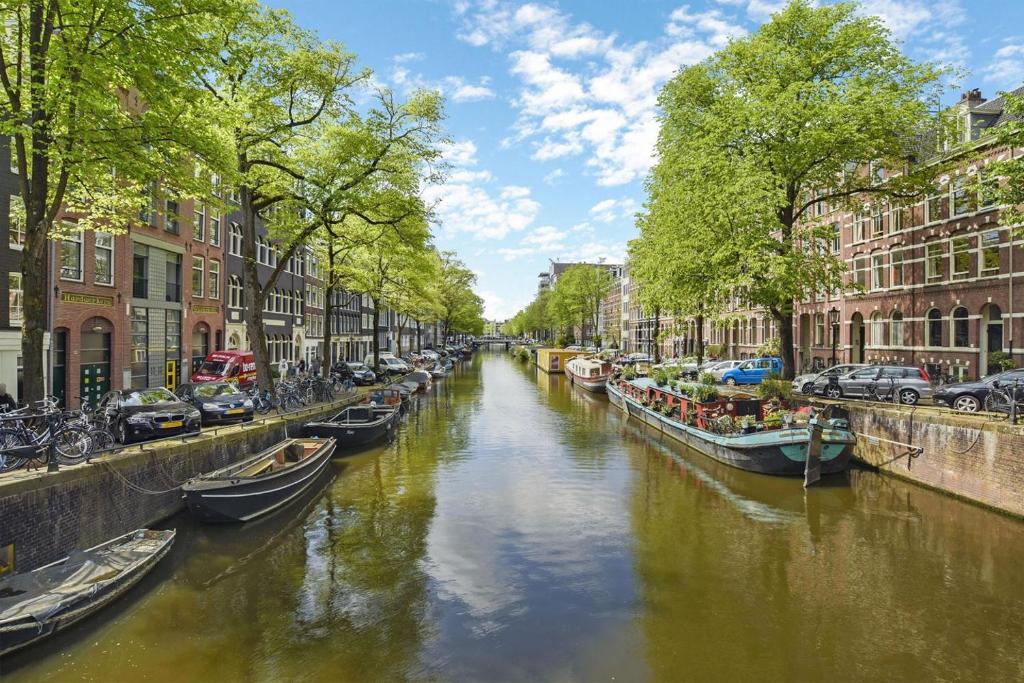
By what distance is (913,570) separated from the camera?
37.8ft

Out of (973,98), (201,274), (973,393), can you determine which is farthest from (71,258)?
(973,98)

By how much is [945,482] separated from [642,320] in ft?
240

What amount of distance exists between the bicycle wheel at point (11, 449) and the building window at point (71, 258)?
42.9 feet

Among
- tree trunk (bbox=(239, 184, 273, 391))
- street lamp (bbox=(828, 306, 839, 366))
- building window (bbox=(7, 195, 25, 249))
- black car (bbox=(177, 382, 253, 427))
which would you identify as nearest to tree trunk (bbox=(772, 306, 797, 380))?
street lamp (bbox=(828, 306, 839, 366))

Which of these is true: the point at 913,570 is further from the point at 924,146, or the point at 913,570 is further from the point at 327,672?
the point at 924,146

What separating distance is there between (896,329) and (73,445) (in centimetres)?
3953

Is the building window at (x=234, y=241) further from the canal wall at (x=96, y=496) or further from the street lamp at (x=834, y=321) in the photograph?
the street lamp at (x=834, y=321)

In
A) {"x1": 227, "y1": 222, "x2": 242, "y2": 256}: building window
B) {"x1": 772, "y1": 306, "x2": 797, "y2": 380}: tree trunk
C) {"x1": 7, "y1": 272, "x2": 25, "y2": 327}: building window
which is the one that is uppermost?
{"x1": 227, "y1": 222, "x2": 242, "y2": 256}: building window

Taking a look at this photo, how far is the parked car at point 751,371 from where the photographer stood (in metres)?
36.0

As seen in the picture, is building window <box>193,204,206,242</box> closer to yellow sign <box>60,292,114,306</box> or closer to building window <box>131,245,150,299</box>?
building window <box>131,245,150,299</box>

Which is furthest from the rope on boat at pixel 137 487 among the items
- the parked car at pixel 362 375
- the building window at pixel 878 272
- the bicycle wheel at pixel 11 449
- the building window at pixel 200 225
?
the building window at pixel 878 272

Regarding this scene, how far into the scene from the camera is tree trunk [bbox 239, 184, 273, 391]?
75.8 ft

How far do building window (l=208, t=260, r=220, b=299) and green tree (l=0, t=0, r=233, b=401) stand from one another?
2177cm

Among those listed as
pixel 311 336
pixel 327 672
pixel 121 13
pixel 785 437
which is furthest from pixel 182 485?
pixel 311 336
